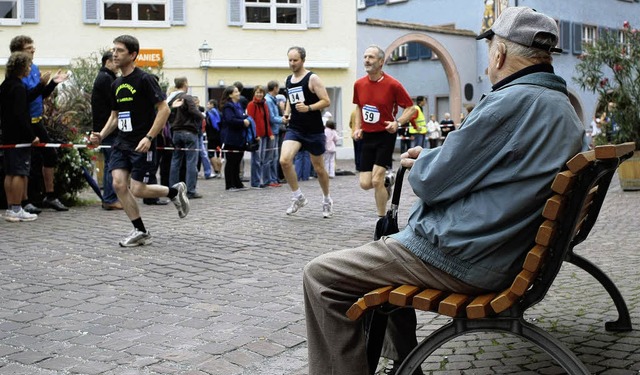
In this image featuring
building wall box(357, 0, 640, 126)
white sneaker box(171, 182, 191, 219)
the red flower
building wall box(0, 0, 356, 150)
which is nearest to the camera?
white sneaker box(171, 182, 191, 219)

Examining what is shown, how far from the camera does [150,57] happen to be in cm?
3150

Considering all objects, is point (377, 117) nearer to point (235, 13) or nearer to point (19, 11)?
point (19, 11)

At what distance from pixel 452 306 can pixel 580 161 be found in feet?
2.25

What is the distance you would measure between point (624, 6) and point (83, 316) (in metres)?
Answer: 46.6

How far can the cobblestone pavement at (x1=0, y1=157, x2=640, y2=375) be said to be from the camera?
15.6ft

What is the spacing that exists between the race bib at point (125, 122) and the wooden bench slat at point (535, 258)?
21.6 ft

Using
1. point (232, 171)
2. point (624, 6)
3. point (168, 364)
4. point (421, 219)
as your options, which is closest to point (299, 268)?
point (168, 364)

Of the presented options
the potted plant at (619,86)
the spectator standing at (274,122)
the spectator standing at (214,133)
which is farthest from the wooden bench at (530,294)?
the spectator standing at (214,133)

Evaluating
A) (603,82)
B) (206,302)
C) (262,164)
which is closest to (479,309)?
(206,302)

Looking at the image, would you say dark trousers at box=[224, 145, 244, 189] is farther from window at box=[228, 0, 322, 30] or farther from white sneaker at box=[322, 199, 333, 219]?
window at box=[228, 0, 322, 30]

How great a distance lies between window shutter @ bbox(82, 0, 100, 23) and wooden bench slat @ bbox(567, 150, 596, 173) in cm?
2929

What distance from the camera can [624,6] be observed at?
4819 cm

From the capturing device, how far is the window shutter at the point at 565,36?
4309cm

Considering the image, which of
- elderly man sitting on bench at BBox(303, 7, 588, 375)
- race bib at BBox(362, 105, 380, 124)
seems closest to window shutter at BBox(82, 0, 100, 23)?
race bib at BBox(362, 105, 380, 124)
